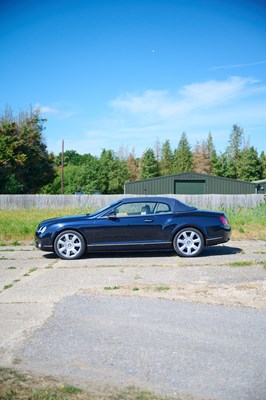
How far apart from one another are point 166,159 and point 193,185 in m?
41.5

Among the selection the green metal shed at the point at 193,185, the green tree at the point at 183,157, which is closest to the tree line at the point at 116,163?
the green tree at the point at 183,157

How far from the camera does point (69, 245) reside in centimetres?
980

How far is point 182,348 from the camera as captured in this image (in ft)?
13.3

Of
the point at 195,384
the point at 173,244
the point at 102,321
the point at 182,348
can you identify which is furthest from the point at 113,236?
the point at 195,384

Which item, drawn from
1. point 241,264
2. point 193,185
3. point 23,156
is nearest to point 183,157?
point 193,185

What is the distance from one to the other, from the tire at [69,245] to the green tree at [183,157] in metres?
76.8

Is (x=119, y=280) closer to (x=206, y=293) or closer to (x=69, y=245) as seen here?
(x=206, y=293)

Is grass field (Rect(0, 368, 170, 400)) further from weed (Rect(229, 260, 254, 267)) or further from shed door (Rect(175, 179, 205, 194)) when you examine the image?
shed door (Rect(175, 179, 205, 194))

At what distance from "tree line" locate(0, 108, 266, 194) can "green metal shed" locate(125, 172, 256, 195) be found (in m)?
12.7

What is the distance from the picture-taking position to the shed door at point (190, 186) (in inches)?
1965

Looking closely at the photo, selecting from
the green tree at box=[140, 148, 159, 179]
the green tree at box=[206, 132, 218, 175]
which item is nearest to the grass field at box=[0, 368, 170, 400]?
the green tree at box=[140, 148, 159, 179]

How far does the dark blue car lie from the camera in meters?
9.74

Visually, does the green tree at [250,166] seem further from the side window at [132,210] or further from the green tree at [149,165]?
the side window at [132,210]

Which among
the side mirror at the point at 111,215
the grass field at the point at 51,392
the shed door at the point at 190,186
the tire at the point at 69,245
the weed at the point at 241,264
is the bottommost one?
the grass field at the point at 51,392
